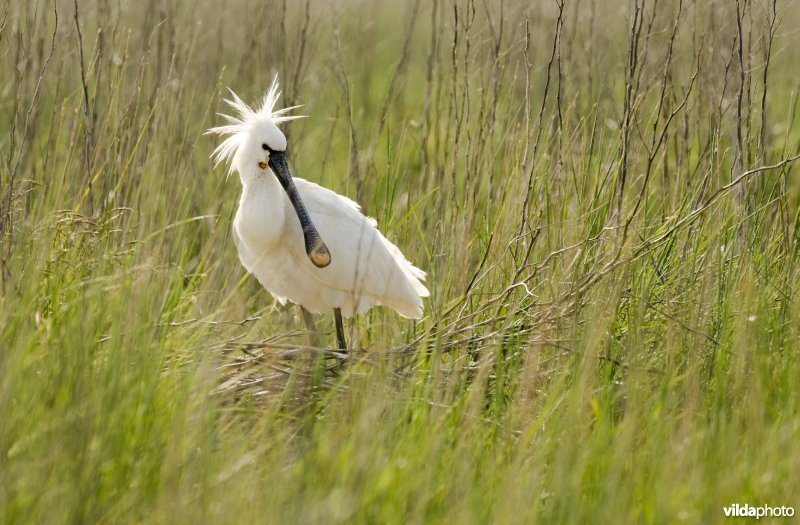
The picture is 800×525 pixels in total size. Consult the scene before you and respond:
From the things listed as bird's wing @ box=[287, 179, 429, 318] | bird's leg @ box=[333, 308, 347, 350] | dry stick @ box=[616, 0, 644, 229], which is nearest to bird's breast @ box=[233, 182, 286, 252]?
bird's wing @ box=[287, 179, 429, 318]

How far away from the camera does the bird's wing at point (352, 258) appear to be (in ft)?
14.8

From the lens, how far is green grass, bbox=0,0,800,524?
254cm

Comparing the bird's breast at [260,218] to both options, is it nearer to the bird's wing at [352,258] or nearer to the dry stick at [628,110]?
the bird's wing at [352,258]

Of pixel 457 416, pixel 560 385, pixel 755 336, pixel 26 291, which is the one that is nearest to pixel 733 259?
pixel 755 336

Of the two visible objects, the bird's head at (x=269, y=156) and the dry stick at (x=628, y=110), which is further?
the bird's head at (x=269, y=156)

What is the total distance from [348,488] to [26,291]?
1279mm

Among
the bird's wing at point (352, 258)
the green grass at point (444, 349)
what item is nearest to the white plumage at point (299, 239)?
the bird's wing at point (352, 258)

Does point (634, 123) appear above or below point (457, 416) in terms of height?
above

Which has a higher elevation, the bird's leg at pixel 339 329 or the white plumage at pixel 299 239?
the white plumage at pixel 299 239

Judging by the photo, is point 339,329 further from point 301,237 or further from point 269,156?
point 269,156

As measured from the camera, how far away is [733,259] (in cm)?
384

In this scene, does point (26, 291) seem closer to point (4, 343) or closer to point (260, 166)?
point (4, 343)

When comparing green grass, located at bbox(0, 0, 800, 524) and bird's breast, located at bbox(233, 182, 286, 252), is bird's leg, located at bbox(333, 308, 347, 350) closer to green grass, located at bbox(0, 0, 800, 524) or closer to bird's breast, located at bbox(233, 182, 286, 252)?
green grass, located at bbox(0, 0, 800, 524)

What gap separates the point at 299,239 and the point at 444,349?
1.25m
